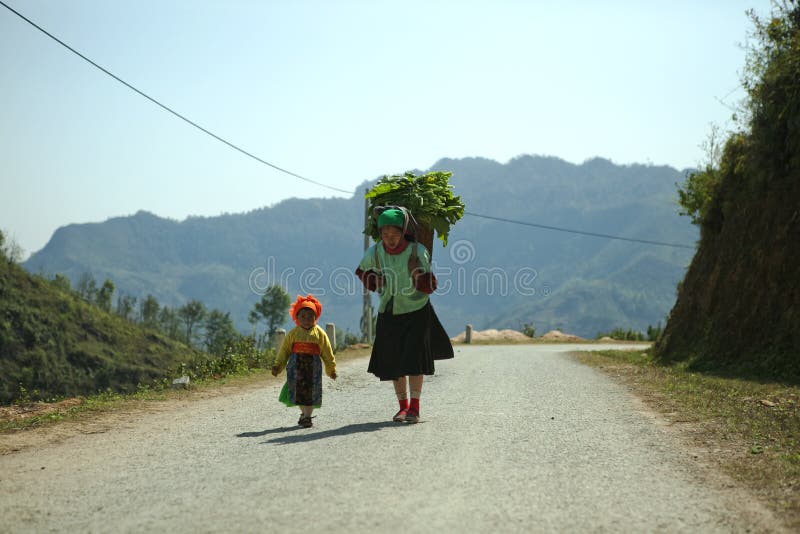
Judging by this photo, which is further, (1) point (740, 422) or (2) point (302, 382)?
(1) point (740, 422)

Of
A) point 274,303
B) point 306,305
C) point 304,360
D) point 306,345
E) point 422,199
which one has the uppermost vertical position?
point 274,303

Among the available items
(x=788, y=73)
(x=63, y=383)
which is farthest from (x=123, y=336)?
(x=788, y=73)

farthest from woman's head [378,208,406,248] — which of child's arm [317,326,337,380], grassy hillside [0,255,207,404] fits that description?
grassy hillside [0,255,207,404]

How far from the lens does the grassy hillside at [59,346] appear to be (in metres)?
54.1

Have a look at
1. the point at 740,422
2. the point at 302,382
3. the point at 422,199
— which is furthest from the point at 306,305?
the point at 740,422

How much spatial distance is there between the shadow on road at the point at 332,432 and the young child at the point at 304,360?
0.44 meters

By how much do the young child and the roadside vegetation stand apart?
399cm

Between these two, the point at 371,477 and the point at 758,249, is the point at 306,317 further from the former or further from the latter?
the point at 758,249

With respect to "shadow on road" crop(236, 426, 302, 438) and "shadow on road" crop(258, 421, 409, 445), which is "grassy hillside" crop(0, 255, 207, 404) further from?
"shadow on road" crop(258, 421, 409, 445)

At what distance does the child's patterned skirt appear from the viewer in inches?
344

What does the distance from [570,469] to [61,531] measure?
3711mm

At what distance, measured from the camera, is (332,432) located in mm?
8172

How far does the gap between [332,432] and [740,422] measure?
476 centimetres

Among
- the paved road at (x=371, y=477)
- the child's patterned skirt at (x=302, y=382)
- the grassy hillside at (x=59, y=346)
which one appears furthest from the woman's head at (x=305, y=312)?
the grassy hillside at (x=59, y=346)
